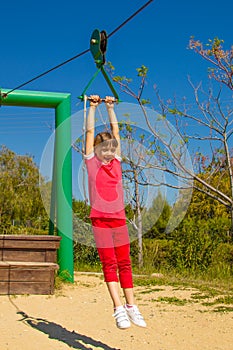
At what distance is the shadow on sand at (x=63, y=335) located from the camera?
3983mm

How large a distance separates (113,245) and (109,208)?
0.29 meters

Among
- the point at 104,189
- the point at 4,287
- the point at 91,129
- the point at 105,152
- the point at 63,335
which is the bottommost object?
the point at 63,335

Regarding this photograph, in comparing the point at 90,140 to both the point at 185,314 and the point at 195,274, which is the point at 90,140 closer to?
the point at 185,314

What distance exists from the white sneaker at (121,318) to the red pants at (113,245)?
7.1 inches

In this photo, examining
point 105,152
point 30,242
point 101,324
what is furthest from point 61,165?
point 105,152

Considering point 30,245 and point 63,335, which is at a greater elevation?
point 30,245

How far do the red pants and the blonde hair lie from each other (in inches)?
20.1

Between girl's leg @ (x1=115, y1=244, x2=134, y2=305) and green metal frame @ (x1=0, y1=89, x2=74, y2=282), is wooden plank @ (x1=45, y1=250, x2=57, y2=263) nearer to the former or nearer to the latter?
green metal frame @ (x1=0, y1=89, x2=74, y2=282)

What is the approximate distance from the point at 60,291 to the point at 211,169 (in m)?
3.98

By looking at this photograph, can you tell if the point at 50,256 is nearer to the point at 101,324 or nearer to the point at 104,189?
the point at 101,324

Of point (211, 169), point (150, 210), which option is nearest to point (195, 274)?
point (211, 169)

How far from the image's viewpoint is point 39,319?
4887 mm

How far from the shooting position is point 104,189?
3.13 metres

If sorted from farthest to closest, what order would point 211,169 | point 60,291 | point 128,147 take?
point 211,169 < point 60,291 < point 128,147
